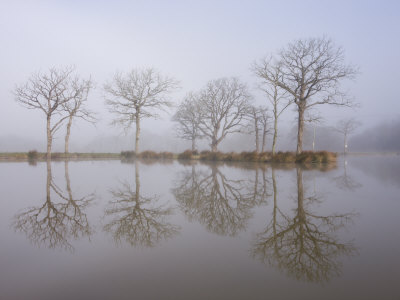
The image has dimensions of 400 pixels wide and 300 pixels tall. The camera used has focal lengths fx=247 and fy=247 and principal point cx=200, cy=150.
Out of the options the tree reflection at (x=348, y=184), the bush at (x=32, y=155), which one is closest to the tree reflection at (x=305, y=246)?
the tree reflection at (x=348, y=184)

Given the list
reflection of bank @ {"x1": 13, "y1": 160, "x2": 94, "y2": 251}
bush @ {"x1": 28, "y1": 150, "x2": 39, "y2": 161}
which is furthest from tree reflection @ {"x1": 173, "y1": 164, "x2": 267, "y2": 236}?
bush @ {"x1": 28, "y1": 150, "x2": 39, "y2": 161}

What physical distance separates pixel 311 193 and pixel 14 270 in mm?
4885

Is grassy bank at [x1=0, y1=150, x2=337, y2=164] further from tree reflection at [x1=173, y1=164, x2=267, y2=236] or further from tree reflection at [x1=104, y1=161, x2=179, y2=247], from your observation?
tree reflection at [x1=104, y1=161, x2=179, y2=247]

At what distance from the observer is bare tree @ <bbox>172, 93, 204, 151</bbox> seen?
111 ft

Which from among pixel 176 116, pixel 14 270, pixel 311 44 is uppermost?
pixel 311 44

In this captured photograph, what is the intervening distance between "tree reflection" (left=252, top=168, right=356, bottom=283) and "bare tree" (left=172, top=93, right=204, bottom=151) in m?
30.7

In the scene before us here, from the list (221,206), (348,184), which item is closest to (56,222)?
(221,206)

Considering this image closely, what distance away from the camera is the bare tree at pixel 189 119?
33.8 meters

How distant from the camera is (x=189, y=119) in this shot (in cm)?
3434

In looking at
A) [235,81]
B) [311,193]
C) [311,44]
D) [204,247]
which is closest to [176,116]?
[235,81]

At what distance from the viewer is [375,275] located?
1.75 metres

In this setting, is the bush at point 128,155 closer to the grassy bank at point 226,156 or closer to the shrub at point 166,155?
the grassy bank at point 226,156

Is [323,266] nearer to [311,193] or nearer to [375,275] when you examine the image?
[375,275]

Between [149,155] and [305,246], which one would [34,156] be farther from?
[305,246]
